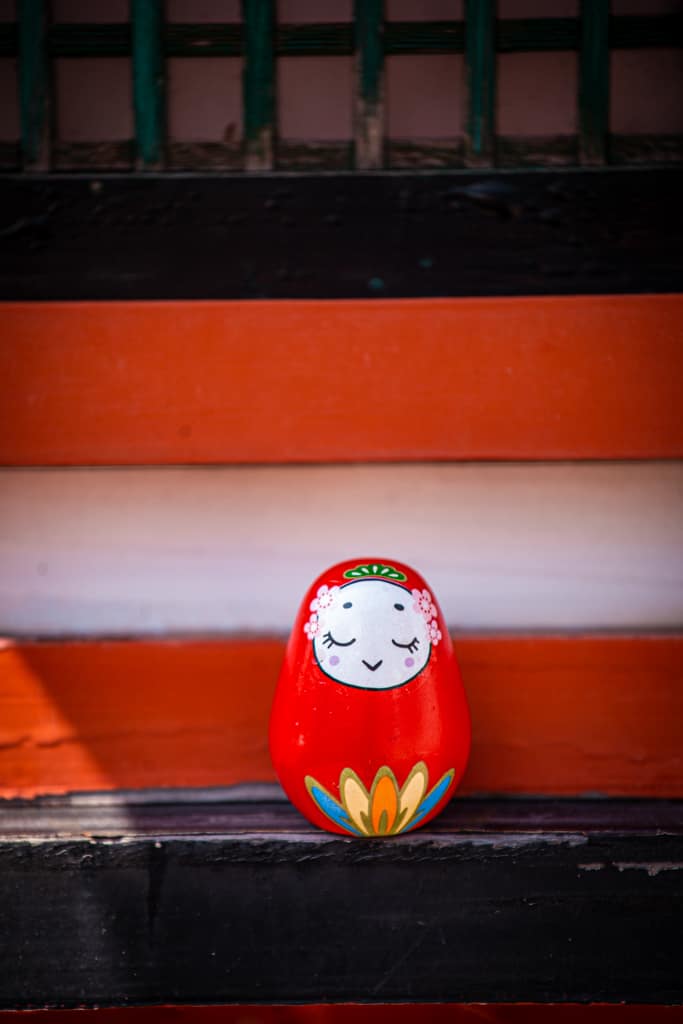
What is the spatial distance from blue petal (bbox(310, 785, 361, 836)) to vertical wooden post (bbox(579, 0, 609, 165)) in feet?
4.46

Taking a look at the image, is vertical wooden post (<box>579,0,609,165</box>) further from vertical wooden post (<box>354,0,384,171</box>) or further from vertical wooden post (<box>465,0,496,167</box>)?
vertical wooden post (<box>354,0,384,171</box>)

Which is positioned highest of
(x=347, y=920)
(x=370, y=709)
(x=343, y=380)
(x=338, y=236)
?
(x=338, y=236)

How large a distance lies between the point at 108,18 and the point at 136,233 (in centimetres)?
45

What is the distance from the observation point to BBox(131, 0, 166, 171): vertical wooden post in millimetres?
1541

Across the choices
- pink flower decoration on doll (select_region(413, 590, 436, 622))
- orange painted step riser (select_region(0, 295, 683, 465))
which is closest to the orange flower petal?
pink flower decoration on doll (select_region(413, 590, 436, 622))

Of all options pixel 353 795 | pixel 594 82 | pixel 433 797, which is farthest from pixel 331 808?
pixel 594 82

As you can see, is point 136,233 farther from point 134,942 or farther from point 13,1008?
point 13,1008

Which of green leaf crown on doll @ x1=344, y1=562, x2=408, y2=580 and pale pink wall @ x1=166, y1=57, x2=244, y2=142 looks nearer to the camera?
green leaf crown on doll @ x1=344, y1=562, x2=408, y2=580

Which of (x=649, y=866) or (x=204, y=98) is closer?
(x=649, y=866)

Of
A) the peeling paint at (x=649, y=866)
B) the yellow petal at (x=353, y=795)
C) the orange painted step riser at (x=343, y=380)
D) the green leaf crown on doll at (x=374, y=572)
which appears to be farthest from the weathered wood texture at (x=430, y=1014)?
the orange painted step riser at (x=343, y=380)

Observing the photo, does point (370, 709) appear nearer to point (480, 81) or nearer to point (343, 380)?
point (343, 380)

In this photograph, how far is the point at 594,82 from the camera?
1.54 meters

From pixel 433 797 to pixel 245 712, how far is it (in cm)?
44

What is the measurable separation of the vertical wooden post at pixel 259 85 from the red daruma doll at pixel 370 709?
0.92 m
